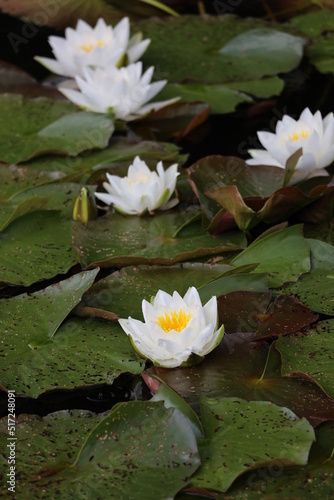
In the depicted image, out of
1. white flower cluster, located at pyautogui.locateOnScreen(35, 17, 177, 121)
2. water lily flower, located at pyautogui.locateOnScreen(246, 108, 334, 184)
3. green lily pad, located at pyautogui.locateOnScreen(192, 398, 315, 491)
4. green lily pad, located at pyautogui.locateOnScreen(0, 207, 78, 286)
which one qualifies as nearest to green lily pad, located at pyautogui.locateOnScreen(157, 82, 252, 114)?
white flower cluster, located at pyautogui.locateOnScreen(35, 17, 177, 121)

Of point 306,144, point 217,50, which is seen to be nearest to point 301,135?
point 306,144

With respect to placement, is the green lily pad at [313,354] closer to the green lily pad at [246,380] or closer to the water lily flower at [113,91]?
the green lily pad at [246,380]

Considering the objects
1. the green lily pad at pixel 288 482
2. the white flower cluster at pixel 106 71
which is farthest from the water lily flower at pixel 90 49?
the green lily pad at pixel 288 482

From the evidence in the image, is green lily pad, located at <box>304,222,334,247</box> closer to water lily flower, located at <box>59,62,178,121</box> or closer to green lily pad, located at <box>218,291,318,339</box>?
green lily pad, located at <box>218,291,318,339</box>

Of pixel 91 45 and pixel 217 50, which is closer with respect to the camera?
pixel 91 45

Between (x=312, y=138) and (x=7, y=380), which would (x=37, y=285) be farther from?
(x=312, y=138)

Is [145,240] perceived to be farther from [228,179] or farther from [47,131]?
[47,131]
